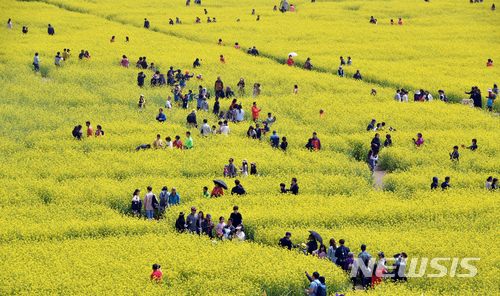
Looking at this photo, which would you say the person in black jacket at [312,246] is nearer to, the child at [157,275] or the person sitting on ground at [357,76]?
the child at [157,275]

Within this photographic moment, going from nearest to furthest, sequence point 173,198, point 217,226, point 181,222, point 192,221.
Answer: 1. point 217,226
2. point 192,221
3. point 181,222
4. point 173,198

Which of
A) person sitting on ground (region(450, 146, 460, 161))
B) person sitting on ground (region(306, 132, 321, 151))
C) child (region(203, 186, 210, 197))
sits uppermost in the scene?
person sitting on ground (region(450, 146, 460, 161))

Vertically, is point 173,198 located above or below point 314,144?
below

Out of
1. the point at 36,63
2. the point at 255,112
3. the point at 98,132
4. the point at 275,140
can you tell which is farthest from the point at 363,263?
the point at 36,63

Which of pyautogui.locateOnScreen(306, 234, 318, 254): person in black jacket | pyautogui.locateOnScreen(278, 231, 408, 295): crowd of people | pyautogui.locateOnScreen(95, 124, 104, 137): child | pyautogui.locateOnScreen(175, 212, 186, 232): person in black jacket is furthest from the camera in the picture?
pyautogui.locateOnScreen(95, 124, 104, 137): child

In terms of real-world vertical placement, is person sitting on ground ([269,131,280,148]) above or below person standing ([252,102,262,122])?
below

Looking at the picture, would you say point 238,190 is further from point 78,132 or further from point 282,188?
point 78,132

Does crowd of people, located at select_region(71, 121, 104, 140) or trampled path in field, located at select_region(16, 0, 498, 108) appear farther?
trampled path in field, located at select_region(16, 0, 498, 108)

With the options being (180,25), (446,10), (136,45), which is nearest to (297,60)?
(136,45)

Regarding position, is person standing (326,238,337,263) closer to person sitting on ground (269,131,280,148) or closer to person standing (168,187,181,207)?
person standing (168,187,181,207)

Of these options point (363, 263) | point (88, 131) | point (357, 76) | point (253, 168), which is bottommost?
point (363, 263)

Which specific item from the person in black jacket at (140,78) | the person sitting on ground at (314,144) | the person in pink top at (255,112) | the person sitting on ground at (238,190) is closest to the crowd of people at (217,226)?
the person sitting on ground at (238,190)

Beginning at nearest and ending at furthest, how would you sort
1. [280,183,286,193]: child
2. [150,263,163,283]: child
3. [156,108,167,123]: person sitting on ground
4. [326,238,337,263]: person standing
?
1. [150,263,163,283]: child
2. [326,238,337,263]: person standing
3. [280,183,286,193]: child
4. [156,108,167,123]: person sitting on ground

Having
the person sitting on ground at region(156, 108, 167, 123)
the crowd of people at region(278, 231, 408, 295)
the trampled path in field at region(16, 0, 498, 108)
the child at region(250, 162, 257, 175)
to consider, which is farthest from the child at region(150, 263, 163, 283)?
the trampled path in field at region(16, 0, 498, 108)
